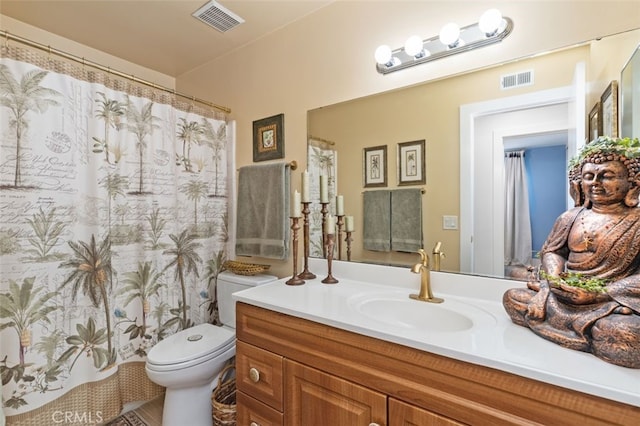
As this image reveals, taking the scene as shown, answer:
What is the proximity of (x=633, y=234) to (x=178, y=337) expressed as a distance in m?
2.01

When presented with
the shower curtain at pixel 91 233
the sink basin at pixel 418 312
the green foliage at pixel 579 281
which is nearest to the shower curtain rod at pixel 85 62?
the shower curtain at pixel 91 233

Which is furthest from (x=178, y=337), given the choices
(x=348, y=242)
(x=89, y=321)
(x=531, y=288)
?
(x=531, y=288)

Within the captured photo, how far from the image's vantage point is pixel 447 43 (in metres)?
1.30

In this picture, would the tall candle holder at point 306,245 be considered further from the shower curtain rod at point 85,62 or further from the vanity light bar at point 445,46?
the shower curtain rod at point 85,62

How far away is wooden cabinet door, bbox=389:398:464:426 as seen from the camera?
80 centimetres

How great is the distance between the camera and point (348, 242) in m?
1.66

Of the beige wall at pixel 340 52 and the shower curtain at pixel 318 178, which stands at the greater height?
the beige wall at pixel 340 52

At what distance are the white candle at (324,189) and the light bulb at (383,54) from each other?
659mm

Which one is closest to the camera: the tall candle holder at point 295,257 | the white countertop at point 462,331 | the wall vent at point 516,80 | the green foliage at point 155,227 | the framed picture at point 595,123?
the white countertop at point 462,331

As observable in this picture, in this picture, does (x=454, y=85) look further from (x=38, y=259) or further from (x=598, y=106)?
(x=38, y=259)

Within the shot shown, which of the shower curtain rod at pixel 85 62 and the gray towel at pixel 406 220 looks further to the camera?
the gray towel at pixel 406 220

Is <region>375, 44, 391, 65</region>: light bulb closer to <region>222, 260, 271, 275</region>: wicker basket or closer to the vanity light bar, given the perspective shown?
the vanity light bar

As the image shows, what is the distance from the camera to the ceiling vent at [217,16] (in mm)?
1725

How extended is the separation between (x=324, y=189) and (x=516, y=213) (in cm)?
92
